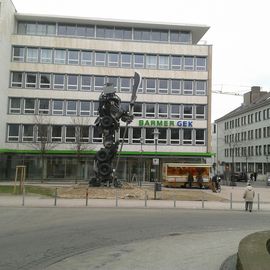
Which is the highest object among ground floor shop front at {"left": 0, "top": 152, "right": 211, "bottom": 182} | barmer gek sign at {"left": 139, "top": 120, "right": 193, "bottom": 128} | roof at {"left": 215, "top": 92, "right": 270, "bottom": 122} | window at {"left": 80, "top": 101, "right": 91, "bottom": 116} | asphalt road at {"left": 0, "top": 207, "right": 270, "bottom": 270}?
roof at {"left": 215, "top": 92, "right": 270, "bottom": 122}

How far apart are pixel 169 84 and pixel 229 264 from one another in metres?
53.5

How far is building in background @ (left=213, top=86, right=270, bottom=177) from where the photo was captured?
85.1 m

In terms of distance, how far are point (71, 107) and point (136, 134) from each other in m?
9.20

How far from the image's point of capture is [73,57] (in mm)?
61500

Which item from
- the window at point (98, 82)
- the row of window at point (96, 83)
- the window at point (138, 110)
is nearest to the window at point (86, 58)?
the row of window at point (96, 83)

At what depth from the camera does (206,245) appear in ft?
41.2

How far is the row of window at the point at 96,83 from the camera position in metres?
60.8

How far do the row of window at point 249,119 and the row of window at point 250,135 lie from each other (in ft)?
6.18

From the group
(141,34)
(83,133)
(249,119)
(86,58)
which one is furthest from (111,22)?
(249,119)

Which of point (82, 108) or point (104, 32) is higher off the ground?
point (104, 32)

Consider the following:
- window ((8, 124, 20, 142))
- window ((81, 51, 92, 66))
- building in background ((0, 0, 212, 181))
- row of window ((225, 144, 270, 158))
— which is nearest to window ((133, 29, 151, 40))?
building in background ((0, 0, 212, 181))

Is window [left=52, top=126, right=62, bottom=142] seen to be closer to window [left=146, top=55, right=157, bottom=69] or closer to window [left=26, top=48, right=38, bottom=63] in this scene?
window [left=26, top=48, right=38, bottom=63]

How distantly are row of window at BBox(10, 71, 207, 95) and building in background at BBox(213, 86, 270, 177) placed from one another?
19.7 meters

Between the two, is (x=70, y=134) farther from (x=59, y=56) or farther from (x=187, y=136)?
(x=187, y=136)
